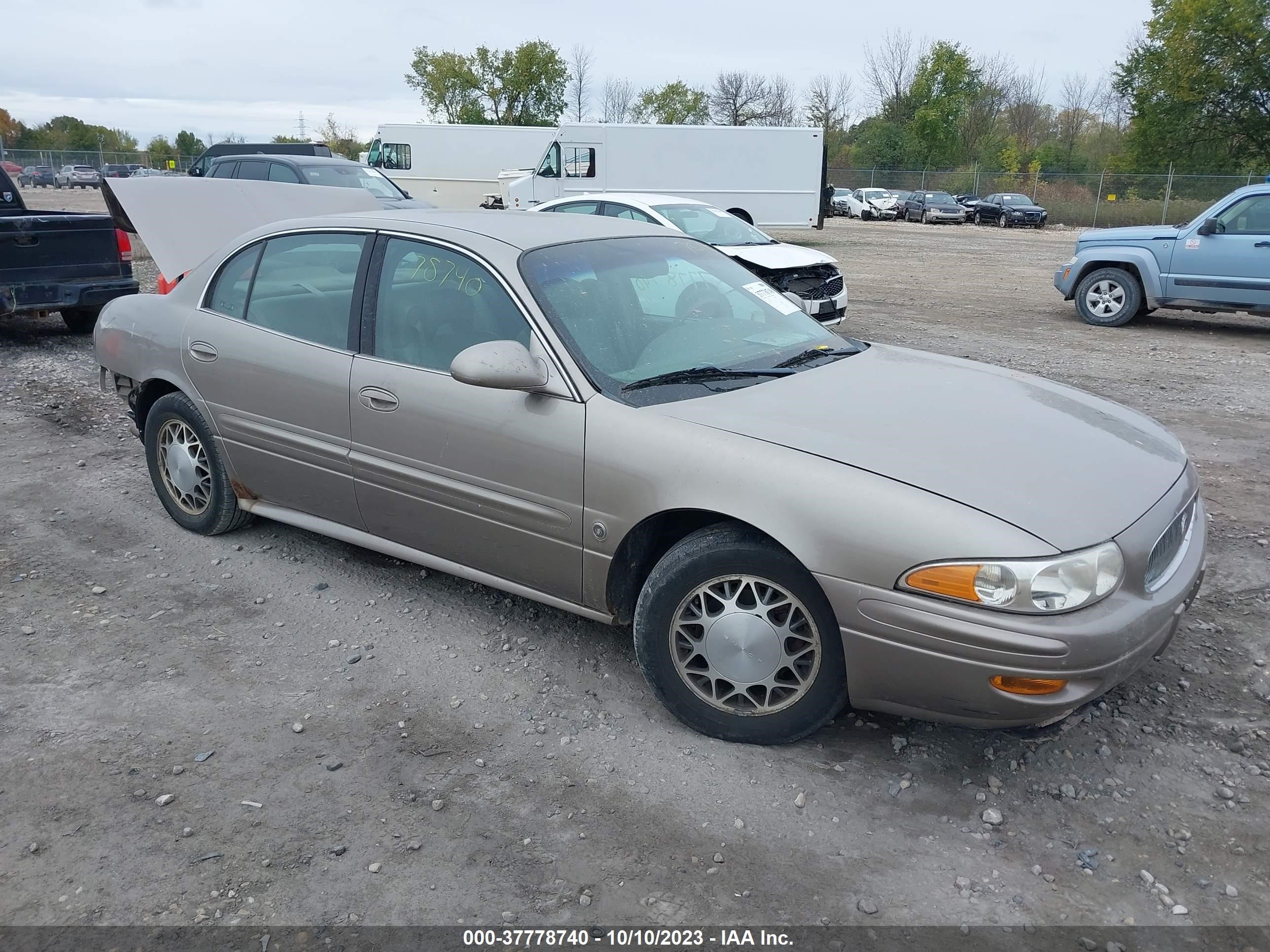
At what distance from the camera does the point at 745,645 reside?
305 centimetres

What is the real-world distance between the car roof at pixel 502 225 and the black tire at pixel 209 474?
36.8 inches

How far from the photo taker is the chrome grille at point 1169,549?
2.94 m

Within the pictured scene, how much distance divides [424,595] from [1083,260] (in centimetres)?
1104

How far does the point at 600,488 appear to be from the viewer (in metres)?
3.25

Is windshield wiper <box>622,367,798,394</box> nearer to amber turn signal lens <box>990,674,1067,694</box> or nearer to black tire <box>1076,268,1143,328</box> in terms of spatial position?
amber turn signal lens <box>990,674,1067,694</box>

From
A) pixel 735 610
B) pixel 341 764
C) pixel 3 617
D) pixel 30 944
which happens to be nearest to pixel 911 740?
pixel 735 610

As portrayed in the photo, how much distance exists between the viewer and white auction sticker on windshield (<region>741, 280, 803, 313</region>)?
4.31 meters

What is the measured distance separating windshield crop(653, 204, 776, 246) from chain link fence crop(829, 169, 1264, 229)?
27624 mm

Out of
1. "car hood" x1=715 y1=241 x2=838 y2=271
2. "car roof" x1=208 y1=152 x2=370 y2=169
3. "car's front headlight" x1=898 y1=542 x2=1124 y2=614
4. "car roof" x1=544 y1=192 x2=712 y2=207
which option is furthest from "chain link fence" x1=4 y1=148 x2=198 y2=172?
"car's front headlight" x1=898 y1=542 x2=1124 y2=614

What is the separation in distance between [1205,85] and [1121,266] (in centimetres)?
3961

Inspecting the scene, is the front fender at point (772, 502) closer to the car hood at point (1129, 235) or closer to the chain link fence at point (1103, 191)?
the car hood at point (1129, 235)

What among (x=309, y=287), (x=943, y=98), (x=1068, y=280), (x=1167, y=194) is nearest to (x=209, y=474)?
(x=309, y=287)

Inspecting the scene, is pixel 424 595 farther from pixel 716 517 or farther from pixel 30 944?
pixel 30 944

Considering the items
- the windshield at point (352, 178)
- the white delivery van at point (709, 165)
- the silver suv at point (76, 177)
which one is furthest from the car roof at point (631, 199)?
the silver suv at point (76, 177)
